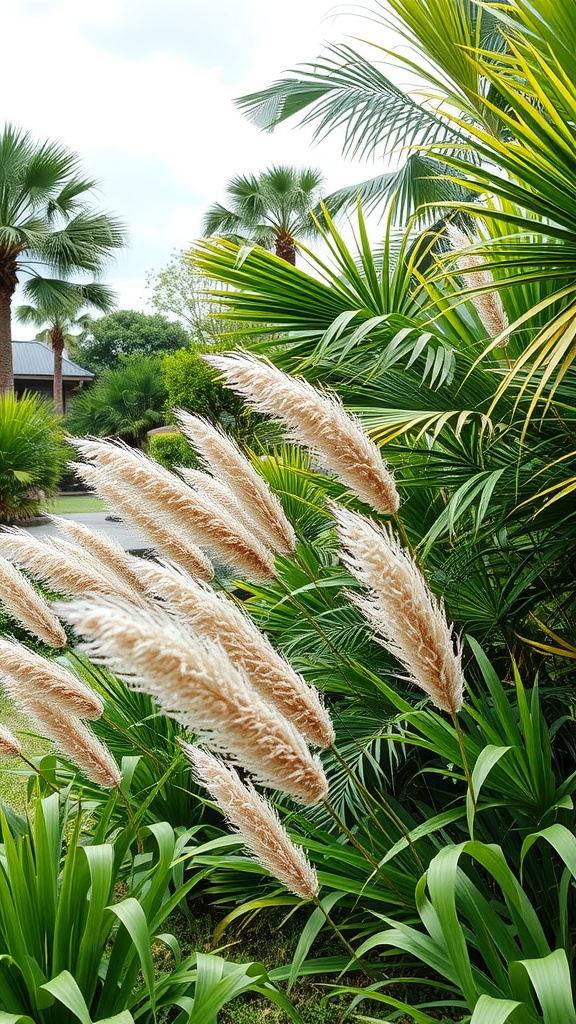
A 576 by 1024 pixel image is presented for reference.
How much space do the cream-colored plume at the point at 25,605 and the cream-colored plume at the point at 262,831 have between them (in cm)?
87

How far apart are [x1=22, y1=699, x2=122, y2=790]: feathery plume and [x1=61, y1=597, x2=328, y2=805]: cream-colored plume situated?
0.75 m

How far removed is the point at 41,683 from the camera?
1.79 meters

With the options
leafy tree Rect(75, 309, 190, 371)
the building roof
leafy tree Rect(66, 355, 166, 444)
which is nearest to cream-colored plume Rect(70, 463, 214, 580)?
leafy tree Rect(66, 355, 166, 444)

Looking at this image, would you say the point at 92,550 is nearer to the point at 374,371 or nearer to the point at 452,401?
the point at 374,371

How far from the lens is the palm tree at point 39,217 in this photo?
→ 15320 millimetres

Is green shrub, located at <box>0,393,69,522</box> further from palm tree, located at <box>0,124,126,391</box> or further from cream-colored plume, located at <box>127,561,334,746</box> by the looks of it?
cream-colored plume, located at <box>127,561,334,746</box>

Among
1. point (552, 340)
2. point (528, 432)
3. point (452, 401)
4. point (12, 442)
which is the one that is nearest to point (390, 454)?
point (452, 401)

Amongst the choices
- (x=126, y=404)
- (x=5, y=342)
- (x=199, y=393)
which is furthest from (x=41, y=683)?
(x=126, y=404)

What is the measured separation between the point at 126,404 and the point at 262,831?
29.2m

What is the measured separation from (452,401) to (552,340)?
3.20 ft

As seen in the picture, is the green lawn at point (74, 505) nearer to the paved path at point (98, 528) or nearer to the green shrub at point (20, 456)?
the paved path at point (98, 528)

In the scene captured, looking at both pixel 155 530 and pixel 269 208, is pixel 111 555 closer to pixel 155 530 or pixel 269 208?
pixel 155 530

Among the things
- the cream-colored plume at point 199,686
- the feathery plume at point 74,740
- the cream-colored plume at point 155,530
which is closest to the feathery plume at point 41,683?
the feathery plume at point 74,740

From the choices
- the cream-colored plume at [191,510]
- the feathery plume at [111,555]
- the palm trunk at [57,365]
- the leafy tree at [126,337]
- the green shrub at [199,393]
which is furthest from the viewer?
the leafy tree at [126,337]
